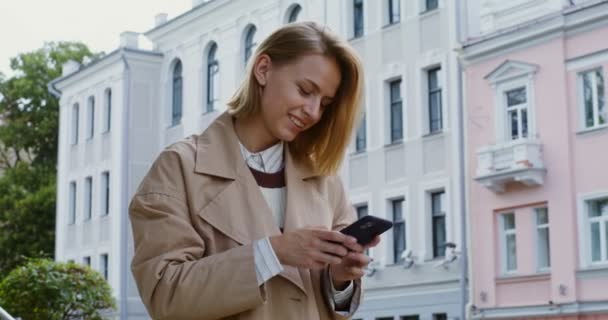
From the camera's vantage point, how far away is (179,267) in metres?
3.16

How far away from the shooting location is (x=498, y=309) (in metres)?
27.1

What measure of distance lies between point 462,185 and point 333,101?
2508 cm

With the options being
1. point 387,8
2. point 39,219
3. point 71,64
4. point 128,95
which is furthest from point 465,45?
point 39,219

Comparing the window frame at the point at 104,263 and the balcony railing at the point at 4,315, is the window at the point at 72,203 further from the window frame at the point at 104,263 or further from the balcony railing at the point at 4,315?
the balcony railing at the point at 4,315

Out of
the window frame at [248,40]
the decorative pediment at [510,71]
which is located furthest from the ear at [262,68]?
the window frame at [248,40]

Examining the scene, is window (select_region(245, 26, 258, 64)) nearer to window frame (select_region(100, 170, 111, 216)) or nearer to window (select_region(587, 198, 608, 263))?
window frame (select_region(100, 170, 111, 216))

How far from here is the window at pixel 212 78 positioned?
1528 inches

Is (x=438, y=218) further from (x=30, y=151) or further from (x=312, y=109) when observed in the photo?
(x=30, y=151)

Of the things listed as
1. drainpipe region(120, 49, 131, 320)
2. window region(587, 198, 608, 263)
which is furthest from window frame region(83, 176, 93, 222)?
window region(587, 198, 608, 263)

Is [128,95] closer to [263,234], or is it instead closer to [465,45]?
[465,45]

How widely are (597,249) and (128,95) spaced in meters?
19.9

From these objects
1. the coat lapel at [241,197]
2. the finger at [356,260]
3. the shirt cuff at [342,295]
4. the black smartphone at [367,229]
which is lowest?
the shirt cuff at [342,295]

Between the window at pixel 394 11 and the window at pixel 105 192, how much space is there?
1419cm

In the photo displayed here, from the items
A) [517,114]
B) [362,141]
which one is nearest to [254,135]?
[517,114]
